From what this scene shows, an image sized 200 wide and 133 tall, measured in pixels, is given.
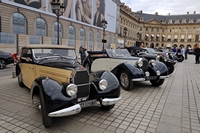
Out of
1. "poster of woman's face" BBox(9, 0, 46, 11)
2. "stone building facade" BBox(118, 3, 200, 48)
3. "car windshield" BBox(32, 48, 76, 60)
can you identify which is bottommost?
"car windshield" BBox(32, 48, 76, 60)

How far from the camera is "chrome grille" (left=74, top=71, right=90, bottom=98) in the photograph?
317cm

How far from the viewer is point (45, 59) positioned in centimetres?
421

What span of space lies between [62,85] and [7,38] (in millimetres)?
19311

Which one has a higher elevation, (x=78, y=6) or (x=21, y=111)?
(x=78, y=6)

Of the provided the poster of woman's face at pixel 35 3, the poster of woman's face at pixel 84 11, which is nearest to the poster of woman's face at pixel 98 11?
the poster of woman's face at pixel 84 11

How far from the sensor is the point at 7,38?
18.5 metres

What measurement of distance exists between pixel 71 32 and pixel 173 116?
2826 centimetres

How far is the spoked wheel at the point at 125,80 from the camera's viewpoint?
5.52m

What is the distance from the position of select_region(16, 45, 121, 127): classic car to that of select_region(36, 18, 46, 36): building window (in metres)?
20.2

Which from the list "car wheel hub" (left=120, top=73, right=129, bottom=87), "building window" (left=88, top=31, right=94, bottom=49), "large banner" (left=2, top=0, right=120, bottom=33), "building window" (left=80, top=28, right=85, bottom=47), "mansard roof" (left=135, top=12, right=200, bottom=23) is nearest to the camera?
"car wheel hub" (left=120, top=73, right=129, bottom=87)

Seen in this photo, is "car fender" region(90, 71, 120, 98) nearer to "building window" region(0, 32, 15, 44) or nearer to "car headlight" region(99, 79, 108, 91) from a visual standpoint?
"car headlight" region(99, 79, 108, 91)

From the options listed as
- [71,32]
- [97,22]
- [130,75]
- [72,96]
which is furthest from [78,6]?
[72,96]

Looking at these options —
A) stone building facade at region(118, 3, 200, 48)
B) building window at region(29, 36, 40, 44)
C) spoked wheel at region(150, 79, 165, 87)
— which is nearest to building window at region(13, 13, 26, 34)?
building window at region(29, 36, 40, 44)

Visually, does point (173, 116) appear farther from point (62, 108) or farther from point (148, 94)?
point (62, 108)
